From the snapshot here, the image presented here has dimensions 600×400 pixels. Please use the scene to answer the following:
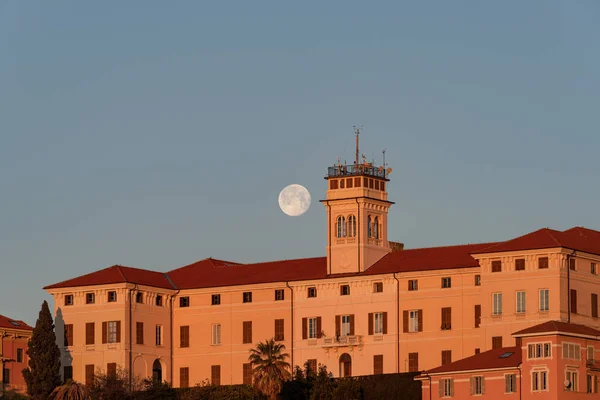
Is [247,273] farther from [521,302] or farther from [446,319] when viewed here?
[521,302]

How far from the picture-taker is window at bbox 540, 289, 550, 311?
112 metres

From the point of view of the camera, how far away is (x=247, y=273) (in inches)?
5148

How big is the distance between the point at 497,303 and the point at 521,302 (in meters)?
1.73

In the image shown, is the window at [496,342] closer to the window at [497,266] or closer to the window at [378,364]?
the window at [497,266]

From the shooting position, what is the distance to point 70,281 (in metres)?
131

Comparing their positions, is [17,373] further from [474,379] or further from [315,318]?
[474,379]

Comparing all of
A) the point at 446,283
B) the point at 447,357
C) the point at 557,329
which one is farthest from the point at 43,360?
the point at 557,329

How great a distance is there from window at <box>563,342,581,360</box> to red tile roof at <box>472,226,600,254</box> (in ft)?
26.5

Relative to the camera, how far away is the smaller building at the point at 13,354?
5748 inches

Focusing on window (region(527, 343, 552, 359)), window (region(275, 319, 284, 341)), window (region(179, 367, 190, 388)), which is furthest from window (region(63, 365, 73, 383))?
window (region(527, 343, 552, 359))

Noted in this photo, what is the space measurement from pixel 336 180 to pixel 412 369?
15.2 meters

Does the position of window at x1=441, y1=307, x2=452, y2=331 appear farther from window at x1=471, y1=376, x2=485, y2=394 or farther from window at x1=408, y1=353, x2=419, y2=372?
window at x1=471, y1=376, x2=485, y2=394

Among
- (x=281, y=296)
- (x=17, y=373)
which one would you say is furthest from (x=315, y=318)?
(x=17, y=373)

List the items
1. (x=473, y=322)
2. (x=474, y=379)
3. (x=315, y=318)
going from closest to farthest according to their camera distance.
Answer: (x=474, y=379)
(x=473, y=322)
(x=315, y=318)
